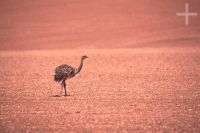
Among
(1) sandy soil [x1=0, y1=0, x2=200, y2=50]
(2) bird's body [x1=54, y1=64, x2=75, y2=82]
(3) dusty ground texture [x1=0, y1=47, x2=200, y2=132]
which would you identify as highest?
(1) sandy soil [x1=0, y1=0, x2=200, y2=50]

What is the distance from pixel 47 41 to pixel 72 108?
37.4 meters

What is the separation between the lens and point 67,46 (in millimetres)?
47688

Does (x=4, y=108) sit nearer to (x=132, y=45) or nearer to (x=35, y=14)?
(x=132, y=45)

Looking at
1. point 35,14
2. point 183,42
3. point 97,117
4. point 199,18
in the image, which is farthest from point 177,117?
point 35,14

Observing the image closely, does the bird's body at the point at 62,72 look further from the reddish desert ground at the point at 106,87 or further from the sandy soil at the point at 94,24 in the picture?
the sandy soil at the point at 94,24

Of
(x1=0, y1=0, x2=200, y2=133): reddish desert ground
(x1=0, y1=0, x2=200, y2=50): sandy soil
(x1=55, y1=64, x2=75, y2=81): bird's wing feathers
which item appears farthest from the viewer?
(x1=0, y1=0, x2=200, y2=50): sandy soil

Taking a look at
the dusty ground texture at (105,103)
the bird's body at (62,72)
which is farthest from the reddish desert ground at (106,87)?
the bird's body at (62,72)


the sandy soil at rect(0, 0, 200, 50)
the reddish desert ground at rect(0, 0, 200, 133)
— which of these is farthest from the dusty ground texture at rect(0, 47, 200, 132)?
the sandy soil at rect(0, 0, 200, 50)

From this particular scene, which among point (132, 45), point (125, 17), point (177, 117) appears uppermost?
point (125, 17)

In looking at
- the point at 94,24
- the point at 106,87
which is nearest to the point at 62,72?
the point at 106,87

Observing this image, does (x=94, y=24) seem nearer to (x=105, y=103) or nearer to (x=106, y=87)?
(x=106, y=87)

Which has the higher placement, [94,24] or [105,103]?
[94,24]

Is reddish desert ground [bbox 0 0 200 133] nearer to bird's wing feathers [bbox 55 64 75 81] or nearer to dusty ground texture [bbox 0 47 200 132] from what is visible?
dusty ground texture [bbox 0 47 200 132]

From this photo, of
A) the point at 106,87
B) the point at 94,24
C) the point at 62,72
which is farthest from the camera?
the point at 94,24
